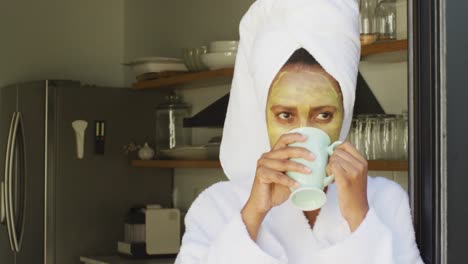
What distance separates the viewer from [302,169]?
3.34 ft

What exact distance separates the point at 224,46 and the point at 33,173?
52.4 inches

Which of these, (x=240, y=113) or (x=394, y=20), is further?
(x=394, y=20)

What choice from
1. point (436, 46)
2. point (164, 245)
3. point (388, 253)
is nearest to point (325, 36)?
point (436, 46)

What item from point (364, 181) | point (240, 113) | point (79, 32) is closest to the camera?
point (364, 181)

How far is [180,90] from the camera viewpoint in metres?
4.59

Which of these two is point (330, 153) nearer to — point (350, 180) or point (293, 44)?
point (350, 180)

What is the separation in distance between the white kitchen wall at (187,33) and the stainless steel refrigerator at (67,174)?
264mm

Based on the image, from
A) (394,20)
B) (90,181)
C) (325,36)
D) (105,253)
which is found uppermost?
(394,20)

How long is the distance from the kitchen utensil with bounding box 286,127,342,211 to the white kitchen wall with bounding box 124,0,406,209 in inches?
117

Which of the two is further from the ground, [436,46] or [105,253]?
[436,46]

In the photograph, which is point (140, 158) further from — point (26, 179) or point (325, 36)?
point (325, 36)

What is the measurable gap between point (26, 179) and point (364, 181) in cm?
355

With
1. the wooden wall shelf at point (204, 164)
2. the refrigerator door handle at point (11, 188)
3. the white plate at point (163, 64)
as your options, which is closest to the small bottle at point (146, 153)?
the wooden wall shelf at point (204, 164)

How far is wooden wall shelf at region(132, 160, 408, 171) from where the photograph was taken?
2738 millimetres
